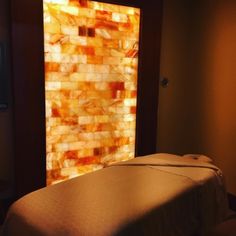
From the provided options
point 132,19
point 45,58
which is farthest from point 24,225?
point 132,19

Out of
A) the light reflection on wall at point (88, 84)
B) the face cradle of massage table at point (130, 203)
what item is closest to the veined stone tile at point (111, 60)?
the light reflection on wall at point (88, 84)

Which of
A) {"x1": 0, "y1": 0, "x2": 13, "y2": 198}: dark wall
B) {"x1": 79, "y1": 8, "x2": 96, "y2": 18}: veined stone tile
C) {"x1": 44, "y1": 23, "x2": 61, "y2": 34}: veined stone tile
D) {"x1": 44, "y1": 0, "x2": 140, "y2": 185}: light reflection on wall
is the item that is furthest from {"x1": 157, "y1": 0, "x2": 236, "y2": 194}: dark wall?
{"x1": 0, "y1": 0, "x2": 13, "y2": 198}: dark wall

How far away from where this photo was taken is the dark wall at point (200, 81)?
2818 mm

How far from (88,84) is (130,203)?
153 centimetres

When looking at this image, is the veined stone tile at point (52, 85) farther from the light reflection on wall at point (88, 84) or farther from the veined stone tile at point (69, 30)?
the veined stone tile at point (69, 30)

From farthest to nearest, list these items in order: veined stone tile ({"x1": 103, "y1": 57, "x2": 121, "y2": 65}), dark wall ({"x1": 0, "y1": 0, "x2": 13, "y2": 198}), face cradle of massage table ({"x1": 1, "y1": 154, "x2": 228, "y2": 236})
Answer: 1. veined stone tile ({"x1": 103, "y1": 57, "x2": 121, "y2": 65})
2. dark wall ({"x1": 0, "y1": 0, "x2": 13, "y2": 198})
3. face cradle of massage table ({"x1": 1, "y1": 154, "x2": 228, "y2": 236})

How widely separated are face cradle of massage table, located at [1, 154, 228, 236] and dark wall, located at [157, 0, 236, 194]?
1.00m

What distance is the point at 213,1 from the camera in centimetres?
289

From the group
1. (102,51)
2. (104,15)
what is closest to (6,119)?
(102,51)

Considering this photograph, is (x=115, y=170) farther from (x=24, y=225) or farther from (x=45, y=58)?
(x=45, y=58)

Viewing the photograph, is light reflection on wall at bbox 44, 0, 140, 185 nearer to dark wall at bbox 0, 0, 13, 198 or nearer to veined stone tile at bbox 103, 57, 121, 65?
veined stone tile at bbox 103, 57, 121, 65

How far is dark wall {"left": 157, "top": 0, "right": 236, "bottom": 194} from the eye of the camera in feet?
9.25

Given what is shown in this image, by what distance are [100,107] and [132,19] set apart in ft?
3.16

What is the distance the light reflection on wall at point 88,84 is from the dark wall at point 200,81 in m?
0.43
